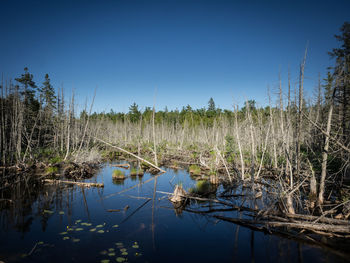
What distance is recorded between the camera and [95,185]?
8.77 m

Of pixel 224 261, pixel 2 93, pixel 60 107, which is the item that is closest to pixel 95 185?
pixel 224 261

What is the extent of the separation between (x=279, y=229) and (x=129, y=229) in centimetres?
383

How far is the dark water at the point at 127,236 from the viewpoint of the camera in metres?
3.83

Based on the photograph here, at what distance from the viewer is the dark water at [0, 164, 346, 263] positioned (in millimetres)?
3832

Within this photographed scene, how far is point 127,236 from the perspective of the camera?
4602 millimetres

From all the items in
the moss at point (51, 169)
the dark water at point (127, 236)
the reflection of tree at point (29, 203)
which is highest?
the moss at point (51, 169)

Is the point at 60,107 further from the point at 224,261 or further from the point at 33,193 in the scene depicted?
the point at 224,261

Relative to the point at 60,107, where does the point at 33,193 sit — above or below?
below

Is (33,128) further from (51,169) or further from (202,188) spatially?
(202,188)

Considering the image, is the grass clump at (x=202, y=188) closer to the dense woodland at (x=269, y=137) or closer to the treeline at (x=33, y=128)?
the dense woodland at (x=269, y=137)

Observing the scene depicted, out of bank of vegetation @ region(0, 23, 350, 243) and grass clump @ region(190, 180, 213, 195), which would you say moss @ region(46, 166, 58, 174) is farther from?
grass clump @ region(190, 180, 213, 195)

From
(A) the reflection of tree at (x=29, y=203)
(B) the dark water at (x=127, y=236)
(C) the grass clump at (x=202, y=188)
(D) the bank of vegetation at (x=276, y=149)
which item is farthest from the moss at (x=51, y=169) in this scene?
(C) the grass clump at (x=202, y=188)

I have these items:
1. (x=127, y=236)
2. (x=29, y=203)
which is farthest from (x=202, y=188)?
(x=29, y=203)

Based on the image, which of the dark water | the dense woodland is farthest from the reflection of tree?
the dense woodland
